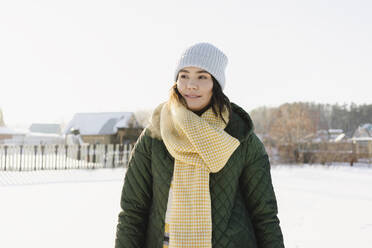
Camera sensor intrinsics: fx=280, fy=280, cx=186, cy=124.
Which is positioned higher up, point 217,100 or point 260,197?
point 217,100

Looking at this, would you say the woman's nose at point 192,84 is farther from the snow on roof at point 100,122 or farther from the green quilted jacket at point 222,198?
the snow on roof at point 100,122

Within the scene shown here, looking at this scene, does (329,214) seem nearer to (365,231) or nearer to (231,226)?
(365,231)

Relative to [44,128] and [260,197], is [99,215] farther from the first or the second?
[44,128]

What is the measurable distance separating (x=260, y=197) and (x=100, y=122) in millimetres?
31677

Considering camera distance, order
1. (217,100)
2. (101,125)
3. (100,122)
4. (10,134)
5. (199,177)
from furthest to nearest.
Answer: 1. (10,134)
2. (100,122)
3. (101,125)
4. (217,100)
5. (199,177)

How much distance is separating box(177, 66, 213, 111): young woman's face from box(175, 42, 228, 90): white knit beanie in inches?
1.3

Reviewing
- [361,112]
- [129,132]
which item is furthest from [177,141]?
[361,112]

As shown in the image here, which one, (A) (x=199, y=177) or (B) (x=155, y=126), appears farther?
(B) (x=155, y=126)

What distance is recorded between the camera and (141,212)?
1522mm

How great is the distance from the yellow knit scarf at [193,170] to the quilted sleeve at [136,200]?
0.54 feet

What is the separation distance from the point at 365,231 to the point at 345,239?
27.6 inches

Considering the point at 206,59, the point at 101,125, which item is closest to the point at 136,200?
the point at 206,59

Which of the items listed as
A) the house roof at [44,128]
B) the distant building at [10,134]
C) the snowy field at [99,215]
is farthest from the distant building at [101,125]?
the house roof at [44,128]

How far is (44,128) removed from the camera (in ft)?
290
